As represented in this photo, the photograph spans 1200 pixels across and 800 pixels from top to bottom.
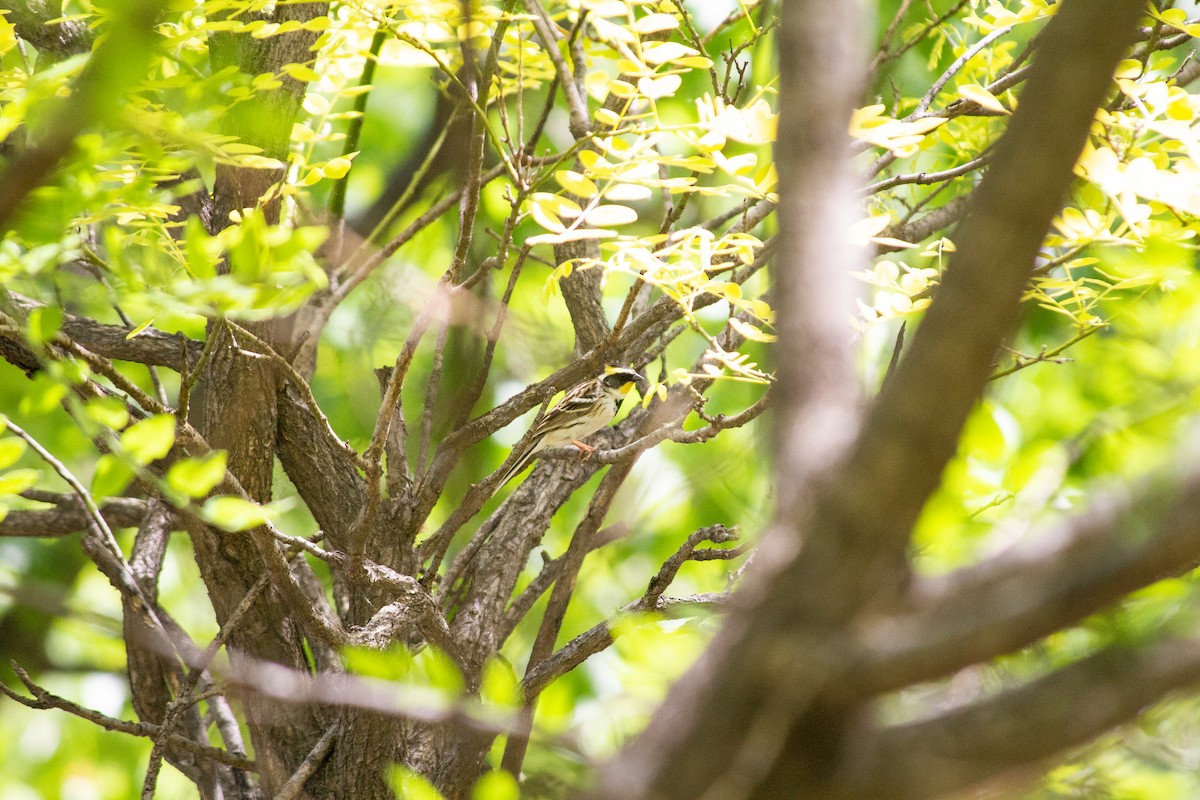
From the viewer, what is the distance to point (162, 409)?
2492 millimetres

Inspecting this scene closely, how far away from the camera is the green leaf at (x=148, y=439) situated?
1446 millimetres

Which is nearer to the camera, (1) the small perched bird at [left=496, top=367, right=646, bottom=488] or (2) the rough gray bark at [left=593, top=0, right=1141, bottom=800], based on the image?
(2) the rough gray bark at [left=593, top=0, right=1141, bottom=800]

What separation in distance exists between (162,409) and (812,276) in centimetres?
188

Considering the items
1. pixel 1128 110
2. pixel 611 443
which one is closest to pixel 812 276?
pixel 1128 110

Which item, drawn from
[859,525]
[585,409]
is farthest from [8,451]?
[585,409]

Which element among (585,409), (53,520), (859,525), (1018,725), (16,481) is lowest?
(585,409)

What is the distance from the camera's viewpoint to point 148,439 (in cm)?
146

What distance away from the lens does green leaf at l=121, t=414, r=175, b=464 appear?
56.9 inches

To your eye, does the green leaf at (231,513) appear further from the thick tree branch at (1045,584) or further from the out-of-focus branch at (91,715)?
the out-of-focus branch at (91,715)

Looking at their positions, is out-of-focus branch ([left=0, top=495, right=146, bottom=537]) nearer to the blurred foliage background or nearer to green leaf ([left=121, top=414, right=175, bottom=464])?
the blurred foliage background

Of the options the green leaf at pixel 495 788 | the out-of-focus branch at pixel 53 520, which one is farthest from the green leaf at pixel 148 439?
the out-of-focus branch at pixel 53 520

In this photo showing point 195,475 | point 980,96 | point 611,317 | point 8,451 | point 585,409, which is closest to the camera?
point 195,475

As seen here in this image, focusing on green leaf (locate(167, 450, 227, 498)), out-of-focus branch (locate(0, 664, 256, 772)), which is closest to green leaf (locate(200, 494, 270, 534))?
green leaf (locate(167, 450, 227, 498))

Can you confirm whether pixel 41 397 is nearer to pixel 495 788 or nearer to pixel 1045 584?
pixel 495 788
